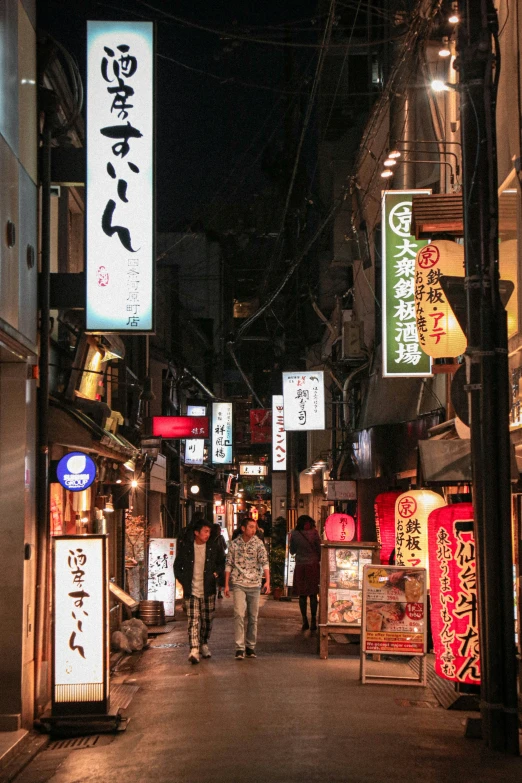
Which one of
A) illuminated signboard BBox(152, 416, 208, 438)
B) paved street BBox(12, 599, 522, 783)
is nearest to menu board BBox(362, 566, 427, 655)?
paved street BBox(12, 599, 522, 783)

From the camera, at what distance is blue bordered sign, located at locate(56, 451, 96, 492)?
12.8m

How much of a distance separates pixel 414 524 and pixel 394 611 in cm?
153

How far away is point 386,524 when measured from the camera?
664 inches

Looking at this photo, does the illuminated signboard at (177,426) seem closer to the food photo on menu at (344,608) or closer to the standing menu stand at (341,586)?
the standing menu stand at (341,586)

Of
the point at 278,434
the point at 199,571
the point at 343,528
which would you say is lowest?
the point at 199,571

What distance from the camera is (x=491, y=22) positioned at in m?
8.72

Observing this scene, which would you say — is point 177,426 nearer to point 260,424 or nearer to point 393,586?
point 260,424

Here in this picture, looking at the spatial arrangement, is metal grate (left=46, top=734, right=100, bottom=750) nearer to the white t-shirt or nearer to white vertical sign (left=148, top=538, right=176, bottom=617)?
the white t-shirt

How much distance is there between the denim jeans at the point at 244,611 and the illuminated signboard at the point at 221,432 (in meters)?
25.9

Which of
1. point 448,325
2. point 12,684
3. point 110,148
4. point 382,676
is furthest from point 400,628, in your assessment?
point 110,148

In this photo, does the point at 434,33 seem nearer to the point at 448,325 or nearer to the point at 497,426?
the point at 448,325

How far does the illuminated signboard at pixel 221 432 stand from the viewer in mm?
40656

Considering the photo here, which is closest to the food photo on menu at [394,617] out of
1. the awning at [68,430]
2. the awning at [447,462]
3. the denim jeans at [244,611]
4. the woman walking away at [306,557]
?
the awning at [447,462]

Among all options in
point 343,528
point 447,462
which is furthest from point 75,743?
Result: point 343,528
